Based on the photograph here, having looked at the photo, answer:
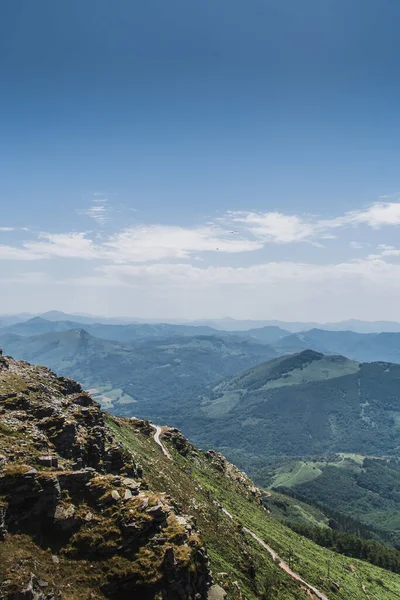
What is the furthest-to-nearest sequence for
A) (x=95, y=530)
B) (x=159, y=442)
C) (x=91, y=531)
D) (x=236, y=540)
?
(x=159, y=442)
(x=236, y=540)
(x=95, y=530)
(x=91, y=531)

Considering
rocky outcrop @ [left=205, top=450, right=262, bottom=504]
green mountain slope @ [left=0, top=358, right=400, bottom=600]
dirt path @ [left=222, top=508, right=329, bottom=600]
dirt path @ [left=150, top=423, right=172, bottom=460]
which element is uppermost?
green mountain slope @ [left=0, top=358, right=400, bottom=600]

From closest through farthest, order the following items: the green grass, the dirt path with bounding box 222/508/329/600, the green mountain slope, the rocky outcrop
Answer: the green mountain slope
the green grass
the dirt path with bounding box 222/508/329/600
the rocky outcrop

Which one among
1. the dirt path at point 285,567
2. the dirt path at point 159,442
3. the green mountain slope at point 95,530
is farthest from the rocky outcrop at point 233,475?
the green mountain slope at point 95,530

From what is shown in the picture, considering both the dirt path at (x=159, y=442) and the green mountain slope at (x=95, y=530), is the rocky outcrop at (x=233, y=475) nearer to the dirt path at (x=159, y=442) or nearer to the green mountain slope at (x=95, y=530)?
the dirt path at (x=159, y=442)

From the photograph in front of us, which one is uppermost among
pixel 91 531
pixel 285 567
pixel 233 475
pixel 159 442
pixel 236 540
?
pixel 91 531

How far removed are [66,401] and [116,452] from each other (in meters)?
29.8

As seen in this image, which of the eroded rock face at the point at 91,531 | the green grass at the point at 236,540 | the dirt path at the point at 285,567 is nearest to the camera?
the eroded rock face at the point at 91,531

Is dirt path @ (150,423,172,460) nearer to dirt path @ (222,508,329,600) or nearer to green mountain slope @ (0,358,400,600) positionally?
dirt path @ (222,508,329,600)

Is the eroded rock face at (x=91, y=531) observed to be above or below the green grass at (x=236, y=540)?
above

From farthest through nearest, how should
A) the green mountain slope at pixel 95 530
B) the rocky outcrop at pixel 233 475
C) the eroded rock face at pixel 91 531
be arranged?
the rocky outcrop at pixel 233 475
the eroded rock face at pixel 91 531
the green mountain slope at pixel 95 530

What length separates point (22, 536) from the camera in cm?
3838

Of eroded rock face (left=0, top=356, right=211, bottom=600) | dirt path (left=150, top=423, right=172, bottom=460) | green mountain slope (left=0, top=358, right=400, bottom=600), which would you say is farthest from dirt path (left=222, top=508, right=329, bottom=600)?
eroded rock face (left=0, top=356, right=211, bottom=600)

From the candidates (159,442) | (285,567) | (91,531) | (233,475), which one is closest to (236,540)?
(285,567)

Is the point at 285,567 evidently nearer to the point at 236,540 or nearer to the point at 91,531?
the point at 236,540
